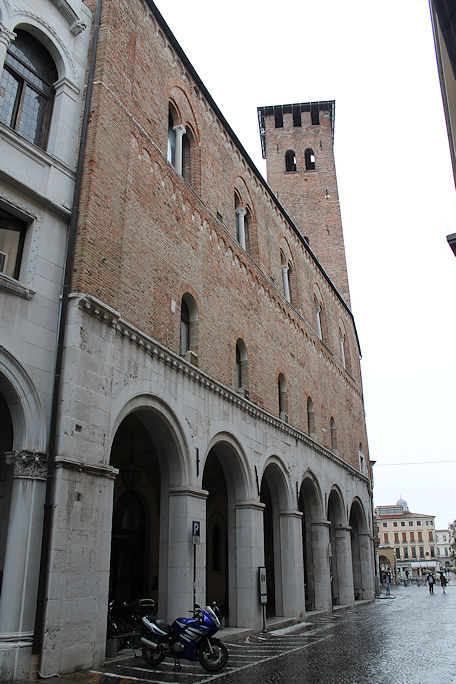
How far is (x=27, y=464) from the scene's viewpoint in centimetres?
830

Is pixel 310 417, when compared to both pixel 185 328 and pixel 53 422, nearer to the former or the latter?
pixel 185 328

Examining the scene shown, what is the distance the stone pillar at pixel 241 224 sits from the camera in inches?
699

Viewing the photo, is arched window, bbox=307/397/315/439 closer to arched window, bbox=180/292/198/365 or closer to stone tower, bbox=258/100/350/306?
arched window, bbox=180/292/198/365

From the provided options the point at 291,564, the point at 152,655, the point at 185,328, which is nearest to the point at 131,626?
the point at 152,655

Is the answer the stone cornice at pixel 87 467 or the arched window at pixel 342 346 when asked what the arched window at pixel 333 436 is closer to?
the arched window at pixel 342 346

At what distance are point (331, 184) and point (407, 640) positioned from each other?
29.1 metres

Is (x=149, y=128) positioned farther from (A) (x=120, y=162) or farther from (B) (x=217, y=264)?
(B) (x=217, y=264)

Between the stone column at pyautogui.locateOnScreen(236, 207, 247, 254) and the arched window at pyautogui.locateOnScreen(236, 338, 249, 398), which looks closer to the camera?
the arched window at pyautogui.locateOnScreen(236, 338, 249, 398)

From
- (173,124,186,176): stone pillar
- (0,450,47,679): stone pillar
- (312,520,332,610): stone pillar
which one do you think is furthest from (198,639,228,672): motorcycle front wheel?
(312,520,332,610): stone pillar

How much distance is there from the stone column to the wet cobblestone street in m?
11.0

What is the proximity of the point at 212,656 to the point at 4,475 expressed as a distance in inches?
170

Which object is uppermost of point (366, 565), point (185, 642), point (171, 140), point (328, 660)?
point (171, 140)

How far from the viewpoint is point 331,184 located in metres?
36.2

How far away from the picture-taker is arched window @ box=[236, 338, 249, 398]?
1588 centimetres
